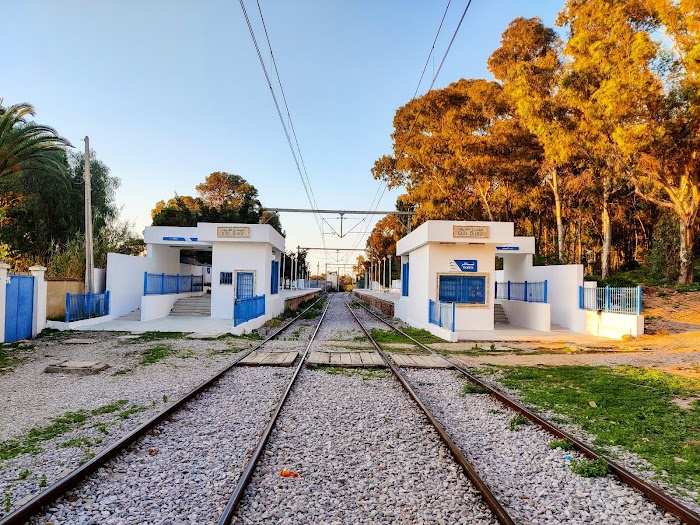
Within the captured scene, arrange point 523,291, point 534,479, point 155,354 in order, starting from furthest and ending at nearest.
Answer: point 523,291
point 155,354
point 534,479

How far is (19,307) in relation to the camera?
50.1ft

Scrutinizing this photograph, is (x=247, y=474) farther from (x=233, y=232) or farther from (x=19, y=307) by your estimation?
(x=233, y=232)

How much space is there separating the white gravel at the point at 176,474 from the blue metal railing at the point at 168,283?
16.5 metres

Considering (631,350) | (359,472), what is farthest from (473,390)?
(631,350)

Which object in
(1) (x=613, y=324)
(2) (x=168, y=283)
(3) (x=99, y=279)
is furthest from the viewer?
(2) (x=168, y=283)

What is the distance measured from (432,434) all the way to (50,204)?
1277 inches

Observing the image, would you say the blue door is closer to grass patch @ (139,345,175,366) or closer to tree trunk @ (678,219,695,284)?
grass patch @ (139,345,175,366)

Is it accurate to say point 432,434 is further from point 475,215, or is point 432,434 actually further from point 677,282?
point 475,215

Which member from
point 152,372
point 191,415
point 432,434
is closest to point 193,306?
point 152,372

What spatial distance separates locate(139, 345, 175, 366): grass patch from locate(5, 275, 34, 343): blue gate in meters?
4.25

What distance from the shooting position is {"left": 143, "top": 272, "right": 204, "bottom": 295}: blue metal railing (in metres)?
23.0

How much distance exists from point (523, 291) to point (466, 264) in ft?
16.0

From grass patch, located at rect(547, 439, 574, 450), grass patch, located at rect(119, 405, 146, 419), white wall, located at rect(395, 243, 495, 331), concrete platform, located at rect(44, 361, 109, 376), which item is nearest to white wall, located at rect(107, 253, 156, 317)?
concrete platform, located at rect(44, 361, 109, 376)

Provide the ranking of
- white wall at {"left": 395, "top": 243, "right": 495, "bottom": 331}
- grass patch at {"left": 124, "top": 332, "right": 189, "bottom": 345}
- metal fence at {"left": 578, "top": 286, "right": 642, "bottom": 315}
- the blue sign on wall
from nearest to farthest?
grass patch at {"left": 124, "top": 332, "right": 189, "bottom": 345} < metal fence at {"left": 578, "top": 286, "right": 642, "bottom": 315} < white wall at {"left": 395, "top": 243, "right": 495, "bottom": 331} < the blue sign on wall
